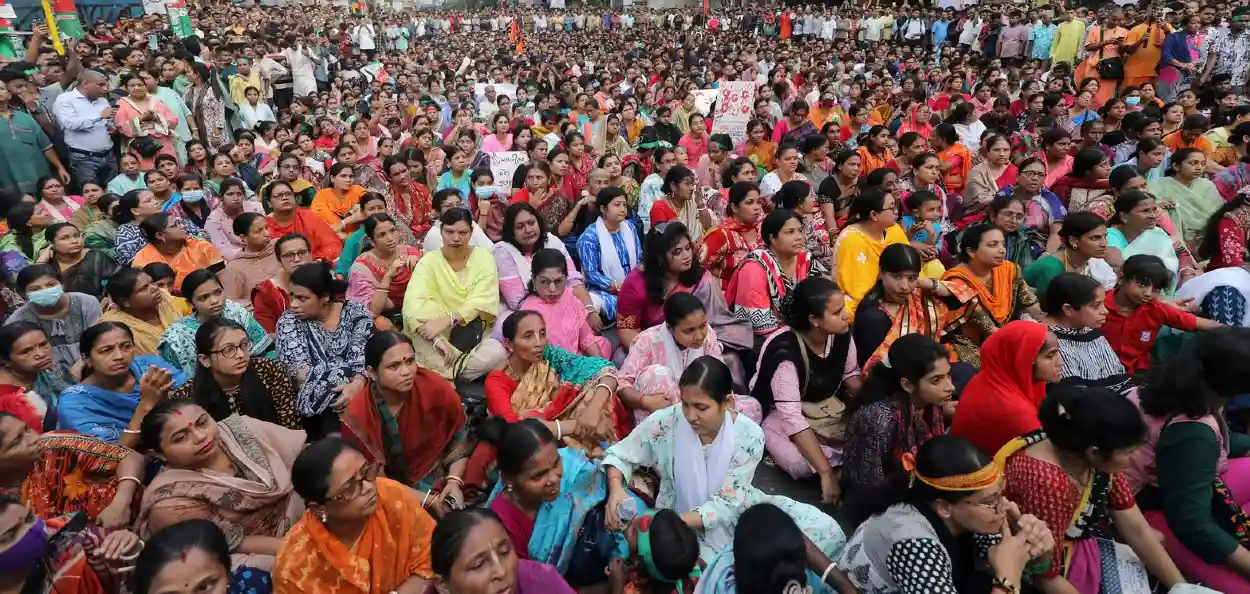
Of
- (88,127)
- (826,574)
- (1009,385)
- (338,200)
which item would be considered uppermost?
(88,127)

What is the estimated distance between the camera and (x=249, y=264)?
4680mm

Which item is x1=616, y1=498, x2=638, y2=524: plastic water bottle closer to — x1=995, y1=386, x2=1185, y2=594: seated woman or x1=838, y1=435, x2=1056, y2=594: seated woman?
x1=838, y1=435, x2=1056, y2=594: seated woman

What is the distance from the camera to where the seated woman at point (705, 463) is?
8.18ft

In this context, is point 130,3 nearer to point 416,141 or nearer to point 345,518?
point 416,141

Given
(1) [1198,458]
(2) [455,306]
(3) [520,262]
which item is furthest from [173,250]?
(1) [1198,458]

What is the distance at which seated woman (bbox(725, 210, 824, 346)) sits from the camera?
3885mm

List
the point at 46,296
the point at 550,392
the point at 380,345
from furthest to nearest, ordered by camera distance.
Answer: the point at 46,296 < the point at 550,392 < the point at 380,345

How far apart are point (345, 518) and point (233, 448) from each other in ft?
2.20

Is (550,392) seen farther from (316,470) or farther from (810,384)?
(316,470)

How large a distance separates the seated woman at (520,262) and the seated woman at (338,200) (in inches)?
76.1

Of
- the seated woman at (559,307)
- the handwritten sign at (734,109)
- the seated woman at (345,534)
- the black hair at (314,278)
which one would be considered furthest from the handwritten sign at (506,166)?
the seated woman at (345,534)

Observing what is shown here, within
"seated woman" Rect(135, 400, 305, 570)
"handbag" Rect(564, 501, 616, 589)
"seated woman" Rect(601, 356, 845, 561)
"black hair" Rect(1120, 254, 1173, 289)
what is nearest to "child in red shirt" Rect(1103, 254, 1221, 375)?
"black hair" Rect(1120, 254, 1173, 289)

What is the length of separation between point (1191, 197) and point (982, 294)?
2.56 m

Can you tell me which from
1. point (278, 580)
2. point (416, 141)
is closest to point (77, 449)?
point (278, 580)
